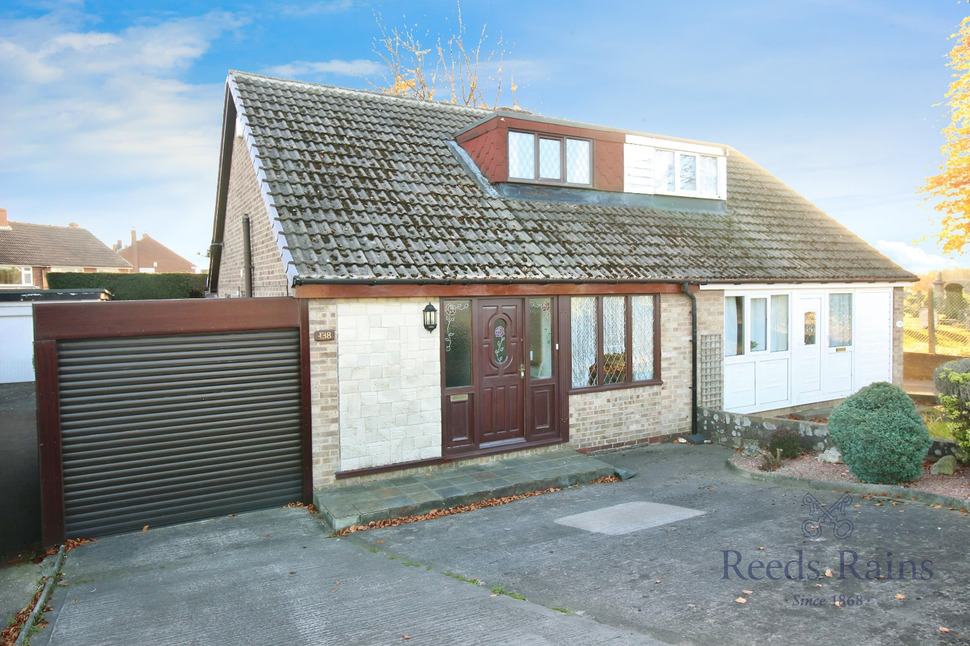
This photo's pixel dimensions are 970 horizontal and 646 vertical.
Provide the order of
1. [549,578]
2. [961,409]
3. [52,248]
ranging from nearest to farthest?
[549,578] → [961,409] → [52,248]

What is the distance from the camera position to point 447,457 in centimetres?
916

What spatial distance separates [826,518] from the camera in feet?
22.7

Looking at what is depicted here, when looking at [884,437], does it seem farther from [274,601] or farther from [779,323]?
[274,601]

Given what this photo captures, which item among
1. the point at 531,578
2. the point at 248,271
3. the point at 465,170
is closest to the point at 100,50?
the point at 248,271

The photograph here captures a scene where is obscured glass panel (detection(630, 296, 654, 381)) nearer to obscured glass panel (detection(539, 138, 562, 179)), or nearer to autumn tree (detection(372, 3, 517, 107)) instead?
obscured glass panel (detection(539, 138, 562, 179))

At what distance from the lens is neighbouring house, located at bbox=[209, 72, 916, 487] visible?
28.2ft

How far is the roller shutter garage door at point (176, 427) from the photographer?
7102mm

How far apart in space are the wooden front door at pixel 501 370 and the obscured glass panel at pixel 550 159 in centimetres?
326

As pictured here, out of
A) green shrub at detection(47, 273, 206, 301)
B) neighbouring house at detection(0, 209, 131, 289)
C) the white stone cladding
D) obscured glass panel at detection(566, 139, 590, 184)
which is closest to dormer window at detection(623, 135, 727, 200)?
obscured glass panel at detection(566, 139, 590, 184)

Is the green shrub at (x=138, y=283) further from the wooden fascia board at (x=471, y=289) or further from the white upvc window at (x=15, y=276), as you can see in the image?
the wooden fascia board at (x=471, y=289)

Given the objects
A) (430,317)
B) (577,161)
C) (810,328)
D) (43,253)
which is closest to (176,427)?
(430,317)

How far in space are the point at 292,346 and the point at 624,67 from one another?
46.6ft

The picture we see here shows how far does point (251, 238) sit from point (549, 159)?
19.4 feet

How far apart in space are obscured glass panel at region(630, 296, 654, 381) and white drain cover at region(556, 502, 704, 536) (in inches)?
142
